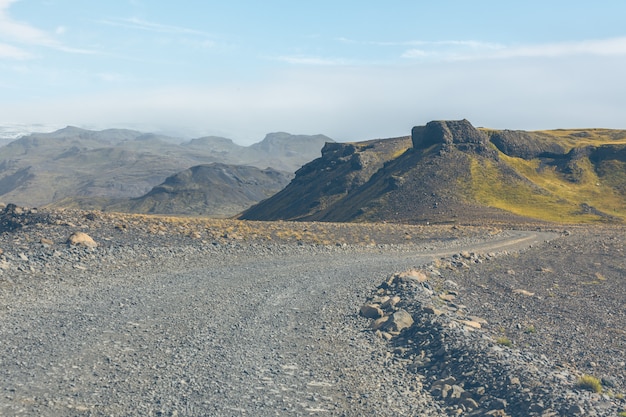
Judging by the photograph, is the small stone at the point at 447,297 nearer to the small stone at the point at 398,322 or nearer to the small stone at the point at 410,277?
the small stone at the point at 410,277

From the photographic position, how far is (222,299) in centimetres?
2562

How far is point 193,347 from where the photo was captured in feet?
60.4

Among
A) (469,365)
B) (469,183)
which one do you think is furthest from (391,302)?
(469,183)

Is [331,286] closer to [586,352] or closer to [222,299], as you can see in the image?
[222,299]

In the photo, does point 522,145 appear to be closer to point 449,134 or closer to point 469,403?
point 449,134

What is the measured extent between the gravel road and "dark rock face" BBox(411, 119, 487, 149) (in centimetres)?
8543

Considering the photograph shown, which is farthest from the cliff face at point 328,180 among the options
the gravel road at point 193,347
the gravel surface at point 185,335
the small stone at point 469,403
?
the small stone at point 469,403

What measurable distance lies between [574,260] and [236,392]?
113 ft

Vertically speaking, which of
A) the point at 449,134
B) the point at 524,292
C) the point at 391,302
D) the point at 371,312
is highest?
the point at 449,134

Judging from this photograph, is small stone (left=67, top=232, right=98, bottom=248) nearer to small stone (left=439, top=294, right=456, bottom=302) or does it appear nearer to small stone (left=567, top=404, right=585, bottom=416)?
small stone (left=439, top=294, right=456, bottom=302)

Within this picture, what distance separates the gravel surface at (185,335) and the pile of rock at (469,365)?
67cm

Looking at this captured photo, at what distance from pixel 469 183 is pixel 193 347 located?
8657 cm

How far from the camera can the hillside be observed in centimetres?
9181

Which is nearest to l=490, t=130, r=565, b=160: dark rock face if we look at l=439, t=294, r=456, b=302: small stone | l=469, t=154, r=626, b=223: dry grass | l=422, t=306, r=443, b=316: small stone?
l=469, t=154, r=626, b=223: dry grass
